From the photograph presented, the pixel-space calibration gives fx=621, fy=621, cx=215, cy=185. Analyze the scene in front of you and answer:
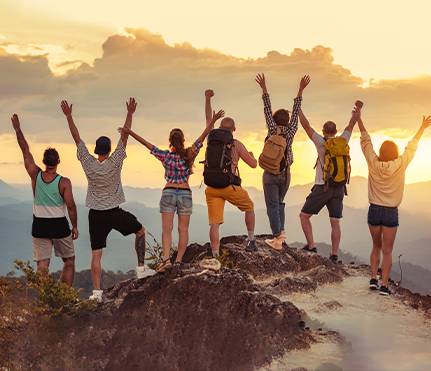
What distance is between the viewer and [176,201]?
10.0 metres

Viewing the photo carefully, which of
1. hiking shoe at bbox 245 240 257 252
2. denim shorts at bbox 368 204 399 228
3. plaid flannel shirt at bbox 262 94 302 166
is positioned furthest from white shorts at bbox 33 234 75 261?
denim shorts at bbox 368 204 399 228

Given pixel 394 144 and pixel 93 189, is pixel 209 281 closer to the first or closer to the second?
pixel 93 189

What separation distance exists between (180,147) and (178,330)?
2.97 m

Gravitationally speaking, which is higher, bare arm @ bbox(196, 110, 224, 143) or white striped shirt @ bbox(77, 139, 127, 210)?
bare arm @ bbox(196, 110, 224, 143)

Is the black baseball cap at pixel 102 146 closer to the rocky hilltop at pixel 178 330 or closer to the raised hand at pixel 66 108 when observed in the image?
the raised hand at pixel 66 108

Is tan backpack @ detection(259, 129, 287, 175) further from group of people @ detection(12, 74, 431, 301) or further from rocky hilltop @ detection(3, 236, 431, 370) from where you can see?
rocky hilltop @ detection(3, 236, 431, 370)

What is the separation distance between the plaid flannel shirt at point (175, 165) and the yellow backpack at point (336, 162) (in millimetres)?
3393

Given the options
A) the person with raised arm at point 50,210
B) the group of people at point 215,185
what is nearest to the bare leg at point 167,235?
the group of people at point 215,185

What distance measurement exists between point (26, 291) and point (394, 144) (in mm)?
6787

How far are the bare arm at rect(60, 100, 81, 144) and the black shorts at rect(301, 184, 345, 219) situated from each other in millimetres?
5229

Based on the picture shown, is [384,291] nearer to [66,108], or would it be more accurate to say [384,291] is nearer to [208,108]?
[208,108]

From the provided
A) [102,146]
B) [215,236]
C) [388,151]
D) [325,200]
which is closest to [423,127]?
[388,151]

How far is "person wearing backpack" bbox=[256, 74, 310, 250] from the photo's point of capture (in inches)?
471

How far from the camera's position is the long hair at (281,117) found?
473 inches
